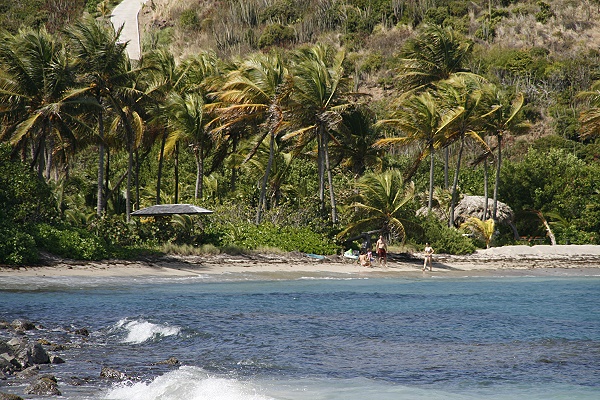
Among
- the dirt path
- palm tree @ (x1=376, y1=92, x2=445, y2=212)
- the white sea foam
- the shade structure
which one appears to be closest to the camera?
the white sea foam

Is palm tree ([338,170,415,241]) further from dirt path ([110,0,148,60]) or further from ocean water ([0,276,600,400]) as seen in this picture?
dirt path ([110,0,148,60])

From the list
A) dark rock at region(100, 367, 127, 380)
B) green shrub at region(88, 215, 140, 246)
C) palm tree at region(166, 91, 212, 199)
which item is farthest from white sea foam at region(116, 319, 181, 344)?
palm tree at region(166, 91, 212, 199)

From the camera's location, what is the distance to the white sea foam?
1263 centimetres

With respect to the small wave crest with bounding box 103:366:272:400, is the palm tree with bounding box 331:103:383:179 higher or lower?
higher

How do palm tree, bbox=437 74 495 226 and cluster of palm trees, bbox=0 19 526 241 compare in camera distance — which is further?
palm tree, bbox=437 74 495 226

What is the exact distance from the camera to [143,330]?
1305 centimetres

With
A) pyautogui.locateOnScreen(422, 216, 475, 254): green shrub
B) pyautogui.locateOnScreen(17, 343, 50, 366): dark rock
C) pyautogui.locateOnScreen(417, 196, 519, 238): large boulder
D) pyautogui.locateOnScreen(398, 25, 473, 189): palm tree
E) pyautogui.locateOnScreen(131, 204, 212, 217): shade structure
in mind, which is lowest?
pyautogui.locateOnScreen(17, 343, 50, 366): dark rock

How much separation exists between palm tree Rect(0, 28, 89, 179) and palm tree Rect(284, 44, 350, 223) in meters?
8.91

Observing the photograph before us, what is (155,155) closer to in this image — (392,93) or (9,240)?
(9,240)

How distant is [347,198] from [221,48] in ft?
173

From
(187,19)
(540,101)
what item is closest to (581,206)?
(540,101)

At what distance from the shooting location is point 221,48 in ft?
266

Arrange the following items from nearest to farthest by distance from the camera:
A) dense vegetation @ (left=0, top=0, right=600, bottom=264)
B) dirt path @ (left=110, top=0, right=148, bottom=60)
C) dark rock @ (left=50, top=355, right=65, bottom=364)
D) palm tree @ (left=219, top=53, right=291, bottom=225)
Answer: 1. dark rock @ (left=50, top=355, right=65, bottom=364)
2. dense vegetation @ (left=0, top=0, right=600, bottom=264)
3. palm tree @ (left=219, top=53, right=291, bottom=225)
4. dirt path @ (left=110, top=0, right=148, bottom=60)

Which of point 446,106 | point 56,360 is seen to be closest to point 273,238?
point 446,106
